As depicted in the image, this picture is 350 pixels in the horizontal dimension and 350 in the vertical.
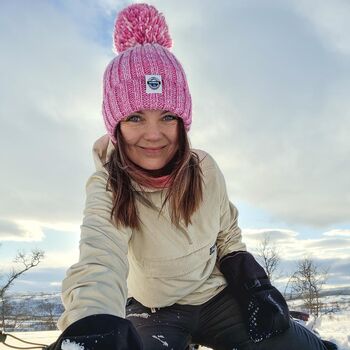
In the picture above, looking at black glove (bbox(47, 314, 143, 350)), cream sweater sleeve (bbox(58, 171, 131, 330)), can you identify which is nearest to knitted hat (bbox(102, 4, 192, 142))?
cream sweater sleeve (bbox(58, 171, 131, 330))

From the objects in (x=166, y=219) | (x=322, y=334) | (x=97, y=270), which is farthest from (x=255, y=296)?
(x=322, y=334)

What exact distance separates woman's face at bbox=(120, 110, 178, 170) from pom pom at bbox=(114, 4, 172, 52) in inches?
19.7

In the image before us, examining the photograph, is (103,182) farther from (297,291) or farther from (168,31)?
(297,291)

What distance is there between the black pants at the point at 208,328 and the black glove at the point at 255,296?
Answer: 0.16ft

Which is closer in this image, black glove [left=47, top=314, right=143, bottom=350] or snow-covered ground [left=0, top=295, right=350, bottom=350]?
black glove [left=47, top=314, right=143, bottom=350]

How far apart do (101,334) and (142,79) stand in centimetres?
127

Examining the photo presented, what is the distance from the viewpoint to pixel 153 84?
2.08 meters

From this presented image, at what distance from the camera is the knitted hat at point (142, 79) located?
6.73 feet

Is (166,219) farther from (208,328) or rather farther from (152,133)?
(208,328)

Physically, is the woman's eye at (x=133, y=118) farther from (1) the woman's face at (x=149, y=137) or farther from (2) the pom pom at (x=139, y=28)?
(2) the pom pom at (x=139, y=28)

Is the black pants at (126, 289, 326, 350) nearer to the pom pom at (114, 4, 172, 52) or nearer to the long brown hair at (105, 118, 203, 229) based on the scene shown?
the long brown hair at (105, 118, 203, 229)

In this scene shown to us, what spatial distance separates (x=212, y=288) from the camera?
94.7 inches

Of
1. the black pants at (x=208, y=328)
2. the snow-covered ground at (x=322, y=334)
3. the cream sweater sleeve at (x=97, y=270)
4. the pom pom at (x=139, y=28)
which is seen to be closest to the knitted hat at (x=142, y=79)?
the pom pom at (x=139, y=28)

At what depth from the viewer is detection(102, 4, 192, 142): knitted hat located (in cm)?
205
